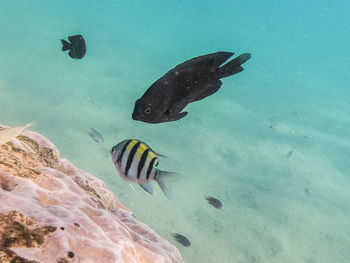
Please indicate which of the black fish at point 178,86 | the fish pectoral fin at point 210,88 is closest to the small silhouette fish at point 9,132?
the black fish at point 178,86

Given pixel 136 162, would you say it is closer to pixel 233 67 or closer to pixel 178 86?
pixel 178 86

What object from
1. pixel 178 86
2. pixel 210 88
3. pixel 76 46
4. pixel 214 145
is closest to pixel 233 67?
pixel 210 88

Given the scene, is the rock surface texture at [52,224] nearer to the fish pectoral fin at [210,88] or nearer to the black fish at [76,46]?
the fish pectoral fin at [210,88]

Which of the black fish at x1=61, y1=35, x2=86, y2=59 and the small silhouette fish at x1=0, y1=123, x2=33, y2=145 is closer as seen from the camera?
the small silhouette fish at x1=0, y1=123, x2=33, y2=145

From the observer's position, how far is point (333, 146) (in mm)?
14703

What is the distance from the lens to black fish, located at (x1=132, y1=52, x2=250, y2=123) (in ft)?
6.01

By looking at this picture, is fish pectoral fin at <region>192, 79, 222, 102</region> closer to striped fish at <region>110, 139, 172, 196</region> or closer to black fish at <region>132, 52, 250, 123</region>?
black fish at <region>132, 52, 250, 123</region>

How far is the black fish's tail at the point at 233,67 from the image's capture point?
1.76 m

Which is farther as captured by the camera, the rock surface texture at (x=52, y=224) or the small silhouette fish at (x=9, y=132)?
the small silhouette fish at (x=9, y=132)

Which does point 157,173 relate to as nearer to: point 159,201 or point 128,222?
point 128,222

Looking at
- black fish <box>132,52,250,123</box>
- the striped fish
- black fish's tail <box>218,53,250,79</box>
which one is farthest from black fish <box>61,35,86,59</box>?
black fish's tail <box>218,53,250,79</box>

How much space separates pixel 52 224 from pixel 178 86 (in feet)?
4.03

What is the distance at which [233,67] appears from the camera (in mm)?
1826

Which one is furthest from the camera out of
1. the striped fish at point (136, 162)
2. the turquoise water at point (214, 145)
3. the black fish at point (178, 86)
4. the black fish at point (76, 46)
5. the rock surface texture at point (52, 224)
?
the turquoise water at point (214, 145)
